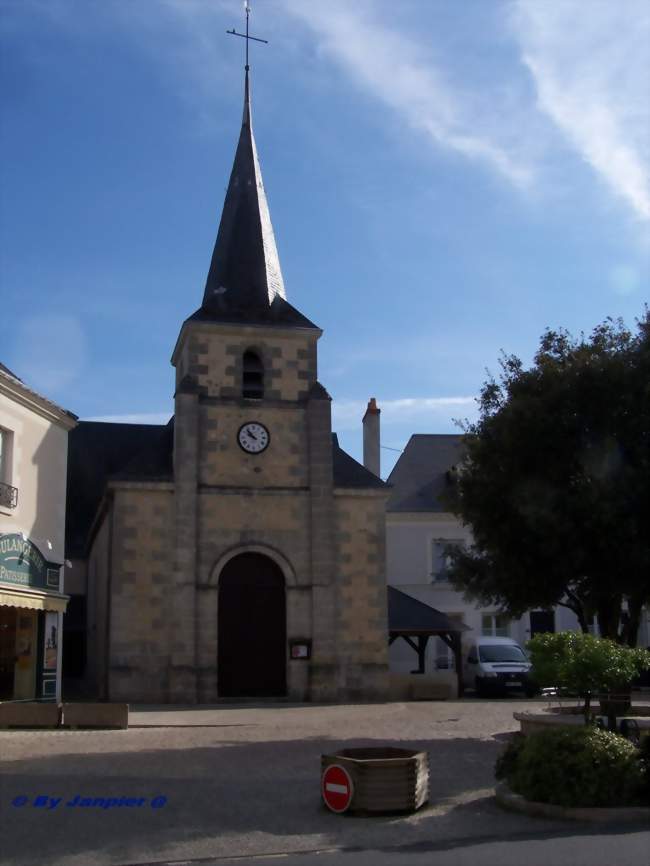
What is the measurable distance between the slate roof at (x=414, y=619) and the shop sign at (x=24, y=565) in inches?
357

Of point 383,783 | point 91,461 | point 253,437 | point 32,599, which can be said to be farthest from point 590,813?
point 91,461

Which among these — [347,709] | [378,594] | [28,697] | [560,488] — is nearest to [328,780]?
[560,488]

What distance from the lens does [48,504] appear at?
17688 mm

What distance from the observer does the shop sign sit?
1573cm

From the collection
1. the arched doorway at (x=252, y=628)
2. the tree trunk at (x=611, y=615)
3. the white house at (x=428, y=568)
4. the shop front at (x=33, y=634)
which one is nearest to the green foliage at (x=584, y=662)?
the tree trunk at (x=611, y=615)

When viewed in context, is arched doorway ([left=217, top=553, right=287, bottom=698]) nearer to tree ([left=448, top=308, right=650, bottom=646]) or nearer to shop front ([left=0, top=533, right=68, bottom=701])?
shop front ([left=0, top=533, right=68, bottom=701])

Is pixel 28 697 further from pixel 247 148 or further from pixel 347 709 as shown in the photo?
pixel 247 148

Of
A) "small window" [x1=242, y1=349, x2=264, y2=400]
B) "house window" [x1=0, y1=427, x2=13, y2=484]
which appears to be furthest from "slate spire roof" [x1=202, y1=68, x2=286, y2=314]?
"house window" [x1=0, y1=427, x2=13, y2=484]

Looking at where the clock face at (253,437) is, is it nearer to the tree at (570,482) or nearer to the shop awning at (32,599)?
the shop awning at (32,599)

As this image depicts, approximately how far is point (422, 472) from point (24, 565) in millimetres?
18486

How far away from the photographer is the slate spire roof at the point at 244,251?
23969mm

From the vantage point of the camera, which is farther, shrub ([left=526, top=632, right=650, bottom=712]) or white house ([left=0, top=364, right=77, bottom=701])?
white house ([left=0, top=364, right=77, bottom=701])

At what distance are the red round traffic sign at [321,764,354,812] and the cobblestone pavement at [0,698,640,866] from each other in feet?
0.35

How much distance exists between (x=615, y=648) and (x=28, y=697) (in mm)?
10848
